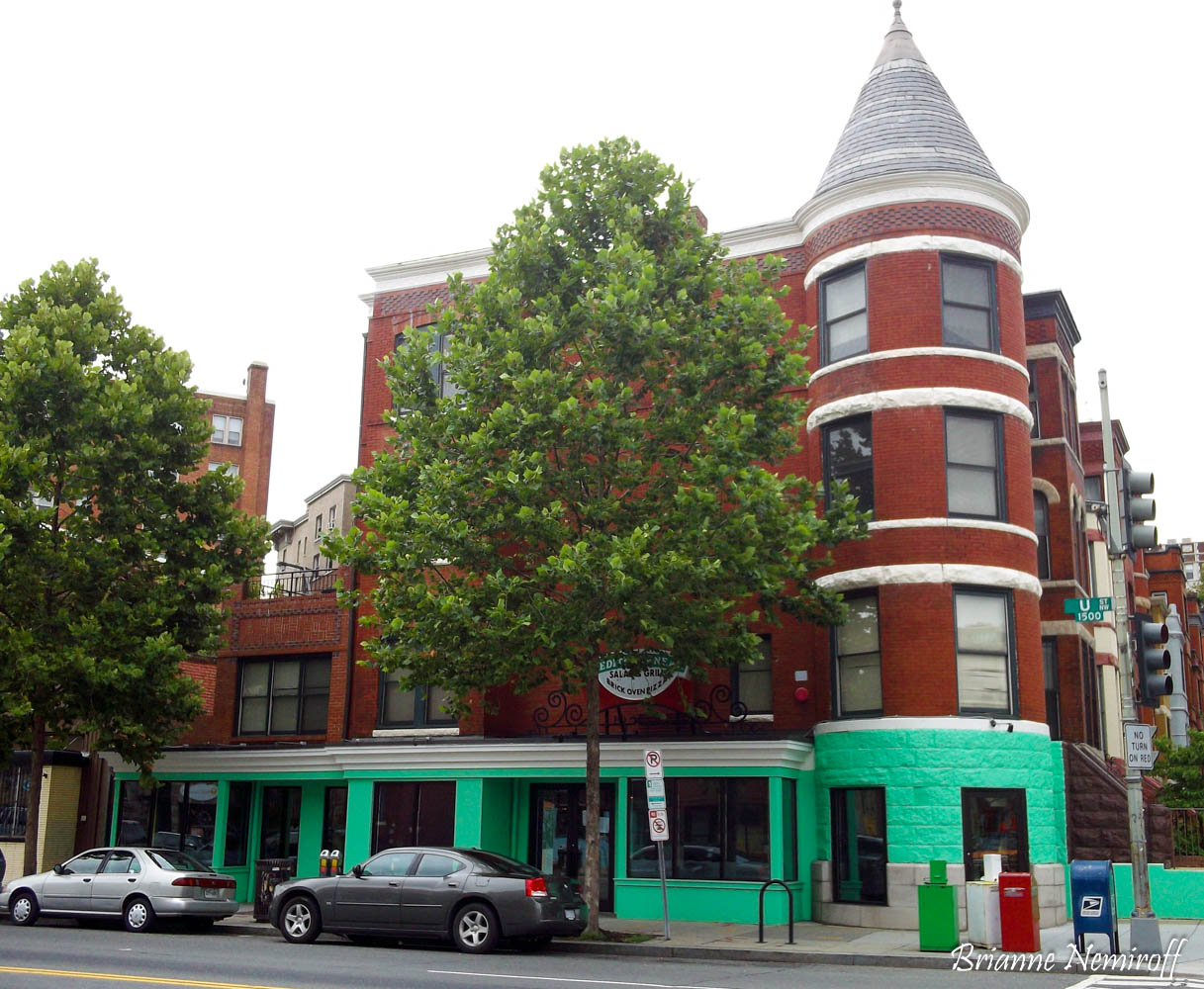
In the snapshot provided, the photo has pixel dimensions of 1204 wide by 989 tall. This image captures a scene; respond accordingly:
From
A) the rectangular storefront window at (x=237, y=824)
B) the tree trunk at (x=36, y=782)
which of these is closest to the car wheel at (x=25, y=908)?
the tree trunk at (x=36, y=782)

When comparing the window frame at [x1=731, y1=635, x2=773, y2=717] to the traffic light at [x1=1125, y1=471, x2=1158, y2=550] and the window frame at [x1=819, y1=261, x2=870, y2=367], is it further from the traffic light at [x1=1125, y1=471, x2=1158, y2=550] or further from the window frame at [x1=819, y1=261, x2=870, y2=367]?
the traffic light at [x1=1125, y1=471, x2=1158, y2=550]

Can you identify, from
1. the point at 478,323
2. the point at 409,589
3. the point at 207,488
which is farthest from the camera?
the point at 207,488

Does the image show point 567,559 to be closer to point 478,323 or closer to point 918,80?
point 478,323

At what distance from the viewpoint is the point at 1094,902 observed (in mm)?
16609

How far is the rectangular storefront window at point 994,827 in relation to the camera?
2142 centimetres

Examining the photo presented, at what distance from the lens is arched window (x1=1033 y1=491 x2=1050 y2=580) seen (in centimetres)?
2702

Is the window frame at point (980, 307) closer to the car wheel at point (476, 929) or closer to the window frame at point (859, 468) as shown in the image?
the window frame at point (859, 468)

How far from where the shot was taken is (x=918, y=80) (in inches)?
1031

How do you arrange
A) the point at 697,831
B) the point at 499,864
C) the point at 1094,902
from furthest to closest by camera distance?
the point at 697,831, the point at 499,864, the point at 1094,902

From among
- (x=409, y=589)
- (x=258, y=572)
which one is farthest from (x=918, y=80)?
(x=258, y=572)

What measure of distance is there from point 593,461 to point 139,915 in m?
10.5

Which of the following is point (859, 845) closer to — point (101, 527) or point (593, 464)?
point (593, 464)

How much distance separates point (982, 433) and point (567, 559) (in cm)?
921

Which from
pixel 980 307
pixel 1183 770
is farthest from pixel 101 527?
pixel 1183 770
